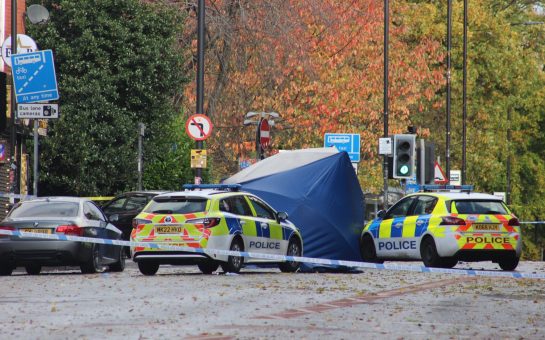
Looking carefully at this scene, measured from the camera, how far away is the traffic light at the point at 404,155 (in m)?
34.7

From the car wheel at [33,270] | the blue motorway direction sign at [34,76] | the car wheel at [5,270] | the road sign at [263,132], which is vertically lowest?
the car wheel at [33,270]

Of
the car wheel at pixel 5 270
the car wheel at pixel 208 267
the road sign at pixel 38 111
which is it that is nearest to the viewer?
the car wheel at pixel 5 270

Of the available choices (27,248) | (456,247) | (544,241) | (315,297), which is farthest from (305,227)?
(544,241)

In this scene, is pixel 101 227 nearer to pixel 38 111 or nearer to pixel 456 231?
pixel 38 111

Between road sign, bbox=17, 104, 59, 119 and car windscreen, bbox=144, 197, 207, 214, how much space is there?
15.2 feet

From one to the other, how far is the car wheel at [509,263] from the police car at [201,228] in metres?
4.90

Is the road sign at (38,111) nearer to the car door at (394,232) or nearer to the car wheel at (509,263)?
the car door at (394,232)

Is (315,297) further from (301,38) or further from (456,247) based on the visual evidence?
(301,38)

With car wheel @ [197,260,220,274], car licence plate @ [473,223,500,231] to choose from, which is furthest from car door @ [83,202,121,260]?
car licence plate @ [473,223,500,231]

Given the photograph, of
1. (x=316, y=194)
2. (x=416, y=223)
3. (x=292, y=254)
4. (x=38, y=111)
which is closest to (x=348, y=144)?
(x=316, y=194)

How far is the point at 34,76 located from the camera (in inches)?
1147

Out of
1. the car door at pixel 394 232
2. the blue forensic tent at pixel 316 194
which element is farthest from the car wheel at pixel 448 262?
the blue forensic tent at pixel 316 194

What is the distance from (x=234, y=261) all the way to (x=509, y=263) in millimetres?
6113

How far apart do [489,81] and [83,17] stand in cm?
2895
